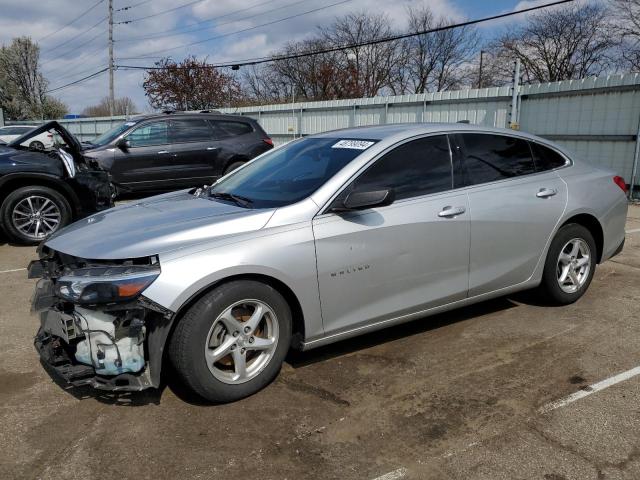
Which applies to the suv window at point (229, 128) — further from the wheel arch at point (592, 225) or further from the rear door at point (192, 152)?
the wheel arch at point (592, 225)

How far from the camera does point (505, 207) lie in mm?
4105

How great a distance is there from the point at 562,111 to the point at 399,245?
9.78 m

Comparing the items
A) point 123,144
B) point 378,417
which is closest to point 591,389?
point 378,417

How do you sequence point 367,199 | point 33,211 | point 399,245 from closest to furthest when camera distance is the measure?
point 367,199, point 399,245, point 33,211

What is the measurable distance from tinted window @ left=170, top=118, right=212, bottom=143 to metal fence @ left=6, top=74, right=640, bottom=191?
593 centimetres

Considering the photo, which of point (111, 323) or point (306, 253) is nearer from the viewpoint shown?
point (111, 323)

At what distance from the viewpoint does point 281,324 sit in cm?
323

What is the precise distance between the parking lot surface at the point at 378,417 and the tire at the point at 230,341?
0.15 m

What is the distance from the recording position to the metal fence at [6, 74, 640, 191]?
10.6 metres

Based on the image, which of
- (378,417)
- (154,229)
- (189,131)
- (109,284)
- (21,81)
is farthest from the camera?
(21,81)

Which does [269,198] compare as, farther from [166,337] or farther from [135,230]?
[166,337]

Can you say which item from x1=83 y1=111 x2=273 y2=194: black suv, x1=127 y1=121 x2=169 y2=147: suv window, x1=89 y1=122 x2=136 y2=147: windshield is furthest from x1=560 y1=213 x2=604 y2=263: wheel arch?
x1=89 y1=122 x2=136 y2=147: windshield

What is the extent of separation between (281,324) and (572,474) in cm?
168

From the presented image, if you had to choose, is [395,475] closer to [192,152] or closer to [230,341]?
[230,341]
